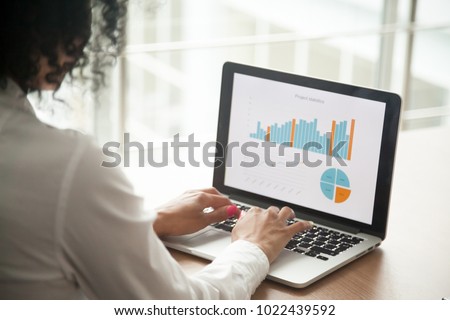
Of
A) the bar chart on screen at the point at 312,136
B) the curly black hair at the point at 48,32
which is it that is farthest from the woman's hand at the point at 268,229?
the curly black hair at the point at 48,32

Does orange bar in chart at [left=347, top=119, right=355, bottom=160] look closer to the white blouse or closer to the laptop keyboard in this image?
the laptop keyboard

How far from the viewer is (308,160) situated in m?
1.45

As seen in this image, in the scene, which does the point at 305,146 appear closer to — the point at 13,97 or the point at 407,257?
the point at 407,257

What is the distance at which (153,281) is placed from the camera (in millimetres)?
977

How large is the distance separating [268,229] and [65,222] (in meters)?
0.48

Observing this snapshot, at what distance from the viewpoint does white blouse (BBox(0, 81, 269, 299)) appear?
0.89 meters

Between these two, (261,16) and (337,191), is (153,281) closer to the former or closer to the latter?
(337,191)

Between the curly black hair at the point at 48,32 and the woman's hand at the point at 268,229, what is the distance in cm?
46

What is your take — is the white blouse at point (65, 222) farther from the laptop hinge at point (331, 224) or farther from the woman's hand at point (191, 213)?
the laptop hinge at point (331, 224)

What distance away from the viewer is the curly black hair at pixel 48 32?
35.3 inches

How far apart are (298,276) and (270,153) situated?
1.11 feet

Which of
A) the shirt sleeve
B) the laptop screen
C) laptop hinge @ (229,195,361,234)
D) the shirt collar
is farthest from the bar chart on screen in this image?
the shirt collar

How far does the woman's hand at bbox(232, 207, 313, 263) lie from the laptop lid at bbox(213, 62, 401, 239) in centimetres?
11
